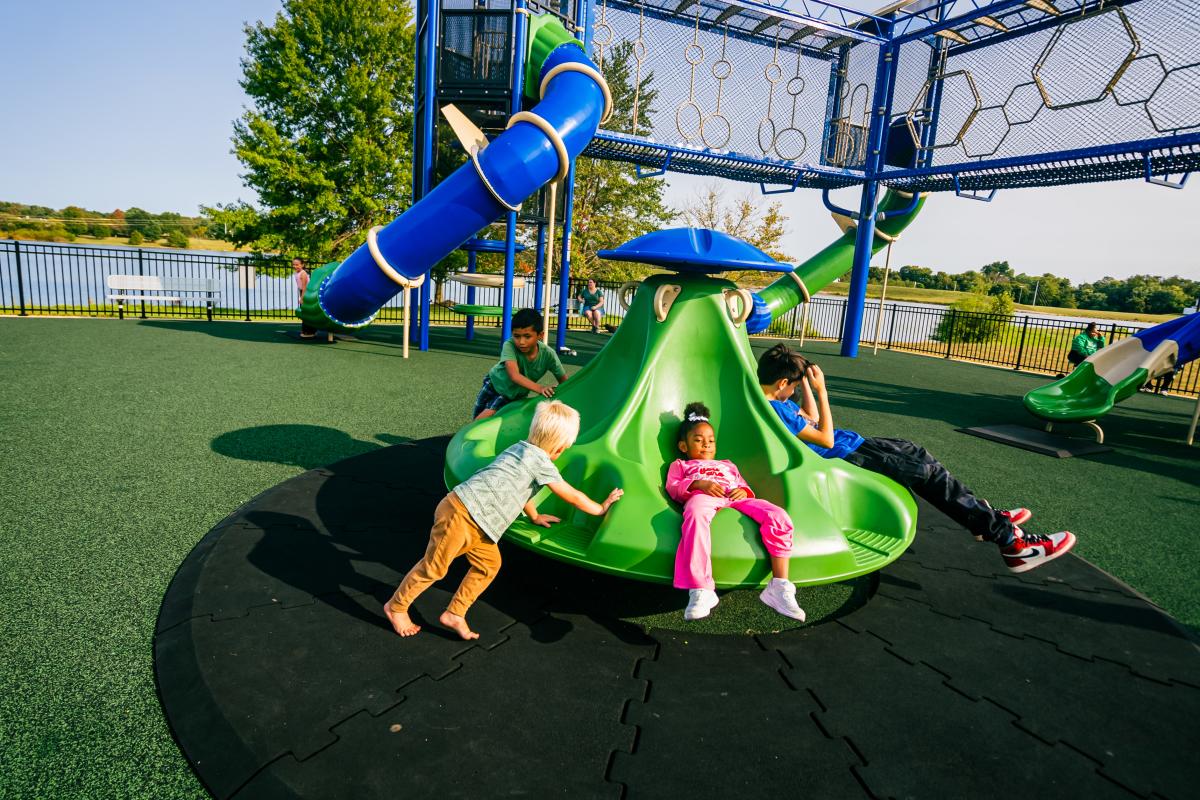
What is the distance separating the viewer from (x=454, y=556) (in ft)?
8.99

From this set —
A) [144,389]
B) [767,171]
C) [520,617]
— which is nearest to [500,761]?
[520,617]

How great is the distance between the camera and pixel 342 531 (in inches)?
154

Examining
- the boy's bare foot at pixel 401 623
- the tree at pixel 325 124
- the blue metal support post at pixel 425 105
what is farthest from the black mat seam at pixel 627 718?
the tree at pixel 325 124

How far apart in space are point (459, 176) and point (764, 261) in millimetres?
4462

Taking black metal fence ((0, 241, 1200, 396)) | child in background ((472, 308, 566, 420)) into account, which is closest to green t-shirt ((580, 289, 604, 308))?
black metal fence ((0, 241, 1200, 396))

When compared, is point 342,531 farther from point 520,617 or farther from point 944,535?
point 944,535

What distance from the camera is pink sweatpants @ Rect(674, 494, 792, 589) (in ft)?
9.22

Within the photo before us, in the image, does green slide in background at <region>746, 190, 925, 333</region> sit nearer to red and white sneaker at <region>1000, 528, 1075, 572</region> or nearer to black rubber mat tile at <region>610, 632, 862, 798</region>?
red and white sneaker at <region>1000, 528, 1075, 572</region>

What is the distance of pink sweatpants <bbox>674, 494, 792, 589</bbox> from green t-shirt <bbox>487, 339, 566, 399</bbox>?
212cm

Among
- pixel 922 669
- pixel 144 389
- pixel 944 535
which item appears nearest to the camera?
pixel 922 669

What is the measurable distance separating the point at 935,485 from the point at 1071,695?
4.39 feet

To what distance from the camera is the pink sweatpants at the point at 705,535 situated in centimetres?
281

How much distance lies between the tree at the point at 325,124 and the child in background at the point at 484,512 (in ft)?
58.7

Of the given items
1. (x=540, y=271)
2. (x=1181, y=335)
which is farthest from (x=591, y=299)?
(x=1181, y=335)
